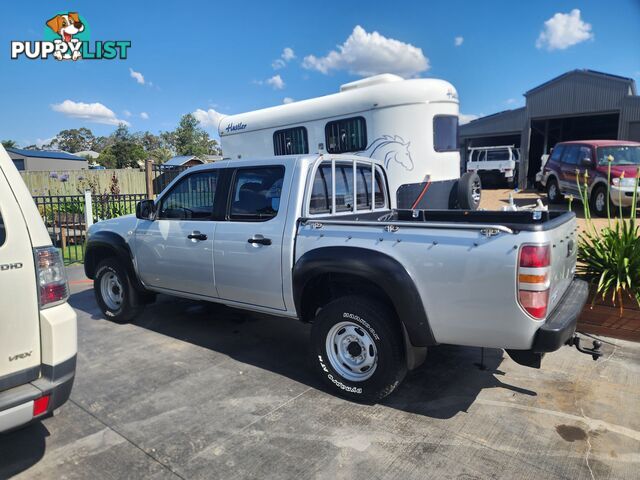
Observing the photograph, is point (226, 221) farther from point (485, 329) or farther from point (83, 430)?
point (485, 329)

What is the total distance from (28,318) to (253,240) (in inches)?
73.4

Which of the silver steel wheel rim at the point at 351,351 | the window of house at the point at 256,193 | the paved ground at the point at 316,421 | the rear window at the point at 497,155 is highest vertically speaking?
the rear window at the point at 497,155

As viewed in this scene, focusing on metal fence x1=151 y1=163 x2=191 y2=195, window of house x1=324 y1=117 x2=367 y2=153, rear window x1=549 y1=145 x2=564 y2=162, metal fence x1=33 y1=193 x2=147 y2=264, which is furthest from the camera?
rear window x1=549 y1=145 x2=564 y2=162

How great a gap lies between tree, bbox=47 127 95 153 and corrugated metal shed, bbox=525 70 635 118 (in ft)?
323

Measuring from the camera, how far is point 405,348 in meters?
3.32

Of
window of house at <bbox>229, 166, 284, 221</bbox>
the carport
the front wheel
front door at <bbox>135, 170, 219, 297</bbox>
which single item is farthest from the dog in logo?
the carport

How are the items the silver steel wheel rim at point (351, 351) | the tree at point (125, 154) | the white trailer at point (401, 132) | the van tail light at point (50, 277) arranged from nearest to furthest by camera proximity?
the van tail light at point (50, 277) < the silver steel wheel rim at point (351, 351) < the white trailer at point (401, 132) < the tree at point (125, 154)

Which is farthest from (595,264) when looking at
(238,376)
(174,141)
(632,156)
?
(174,141)

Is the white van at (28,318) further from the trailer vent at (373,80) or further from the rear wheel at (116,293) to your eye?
the trailer vent at (373,80)

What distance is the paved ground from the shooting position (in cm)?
Answer: 273

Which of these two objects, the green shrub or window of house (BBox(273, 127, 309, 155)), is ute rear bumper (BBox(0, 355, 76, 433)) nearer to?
the green shrub

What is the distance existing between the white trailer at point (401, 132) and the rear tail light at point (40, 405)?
724cm

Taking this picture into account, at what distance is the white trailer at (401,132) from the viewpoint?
876 centimetres

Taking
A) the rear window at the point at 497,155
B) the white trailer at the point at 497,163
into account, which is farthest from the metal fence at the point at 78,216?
the rear window at the point at 497,155
